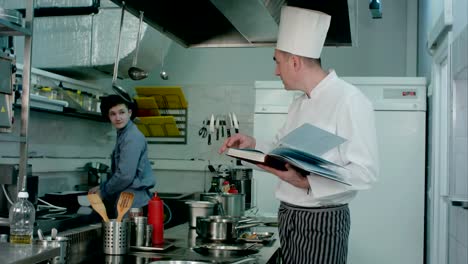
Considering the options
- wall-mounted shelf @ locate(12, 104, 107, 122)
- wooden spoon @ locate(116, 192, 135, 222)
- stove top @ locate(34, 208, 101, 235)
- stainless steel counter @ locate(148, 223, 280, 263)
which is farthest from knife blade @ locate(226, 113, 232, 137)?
wooden spoon @ locate(116, 192, 135, 222)

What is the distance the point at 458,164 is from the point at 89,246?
185 centimetres

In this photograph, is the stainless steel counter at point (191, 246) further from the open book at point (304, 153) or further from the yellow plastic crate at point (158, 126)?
the yellow plastic crate at point (158, 126)

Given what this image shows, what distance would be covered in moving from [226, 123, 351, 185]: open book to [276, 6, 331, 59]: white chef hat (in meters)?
0.44

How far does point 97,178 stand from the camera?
5285 millimetres

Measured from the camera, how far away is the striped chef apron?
2.08 m

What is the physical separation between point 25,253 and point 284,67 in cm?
118

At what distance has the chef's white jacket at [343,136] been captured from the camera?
195cm

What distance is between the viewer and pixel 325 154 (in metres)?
2.05

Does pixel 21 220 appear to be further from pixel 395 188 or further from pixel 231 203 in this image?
pixel 395 188

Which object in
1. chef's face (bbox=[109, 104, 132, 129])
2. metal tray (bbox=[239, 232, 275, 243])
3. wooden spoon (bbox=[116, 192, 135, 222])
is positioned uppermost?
chef's face (bbox=[109, 104, 132, 129])

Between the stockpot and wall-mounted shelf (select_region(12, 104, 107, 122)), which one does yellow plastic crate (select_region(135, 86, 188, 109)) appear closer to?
wall-mounted shelf (select_region(12, 104, 107, 122))

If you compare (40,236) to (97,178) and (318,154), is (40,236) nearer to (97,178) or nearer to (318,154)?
(318,154)

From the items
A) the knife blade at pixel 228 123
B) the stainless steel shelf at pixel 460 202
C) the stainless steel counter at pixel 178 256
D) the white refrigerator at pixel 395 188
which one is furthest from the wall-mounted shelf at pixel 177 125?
the stainless steel shelf at pixel 460 202

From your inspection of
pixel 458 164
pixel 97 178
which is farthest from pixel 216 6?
pixel 97 178
